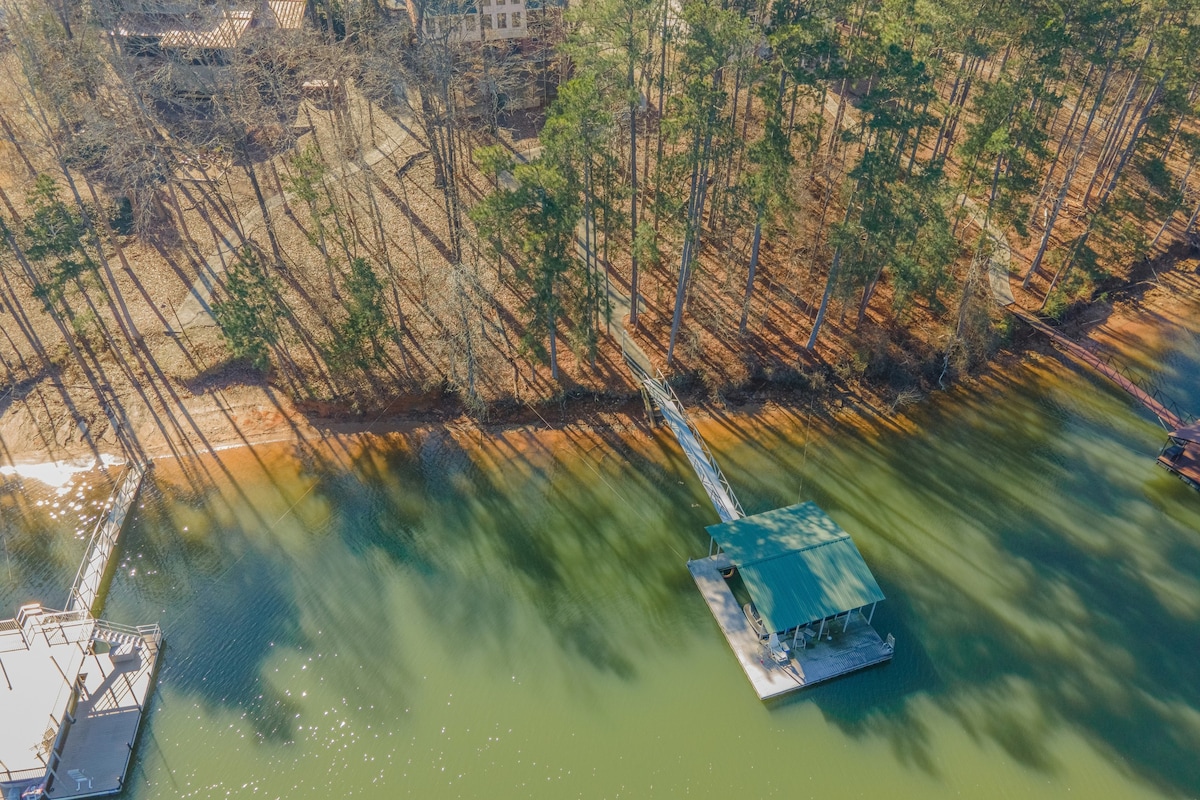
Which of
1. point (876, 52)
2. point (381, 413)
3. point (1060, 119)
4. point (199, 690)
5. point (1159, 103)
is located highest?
point (876, 52)

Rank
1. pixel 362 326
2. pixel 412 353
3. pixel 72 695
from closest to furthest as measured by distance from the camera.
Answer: pixel 72 695 < pixel 362 326 < pixel 412 353

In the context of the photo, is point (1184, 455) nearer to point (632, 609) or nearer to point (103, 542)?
point (632, 609)

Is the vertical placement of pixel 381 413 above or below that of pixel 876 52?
below

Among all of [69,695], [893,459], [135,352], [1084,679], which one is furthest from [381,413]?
[1084,679]

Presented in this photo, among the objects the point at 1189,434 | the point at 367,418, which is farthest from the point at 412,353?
the point at 1189,434

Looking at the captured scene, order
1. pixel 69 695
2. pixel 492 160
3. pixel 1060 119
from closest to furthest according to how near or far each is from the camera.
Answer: pixel 69 695
pixel 492 160
pixel 1060 119

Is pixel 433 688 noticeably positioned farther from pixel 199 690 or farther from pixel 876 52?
pixel 876 52
